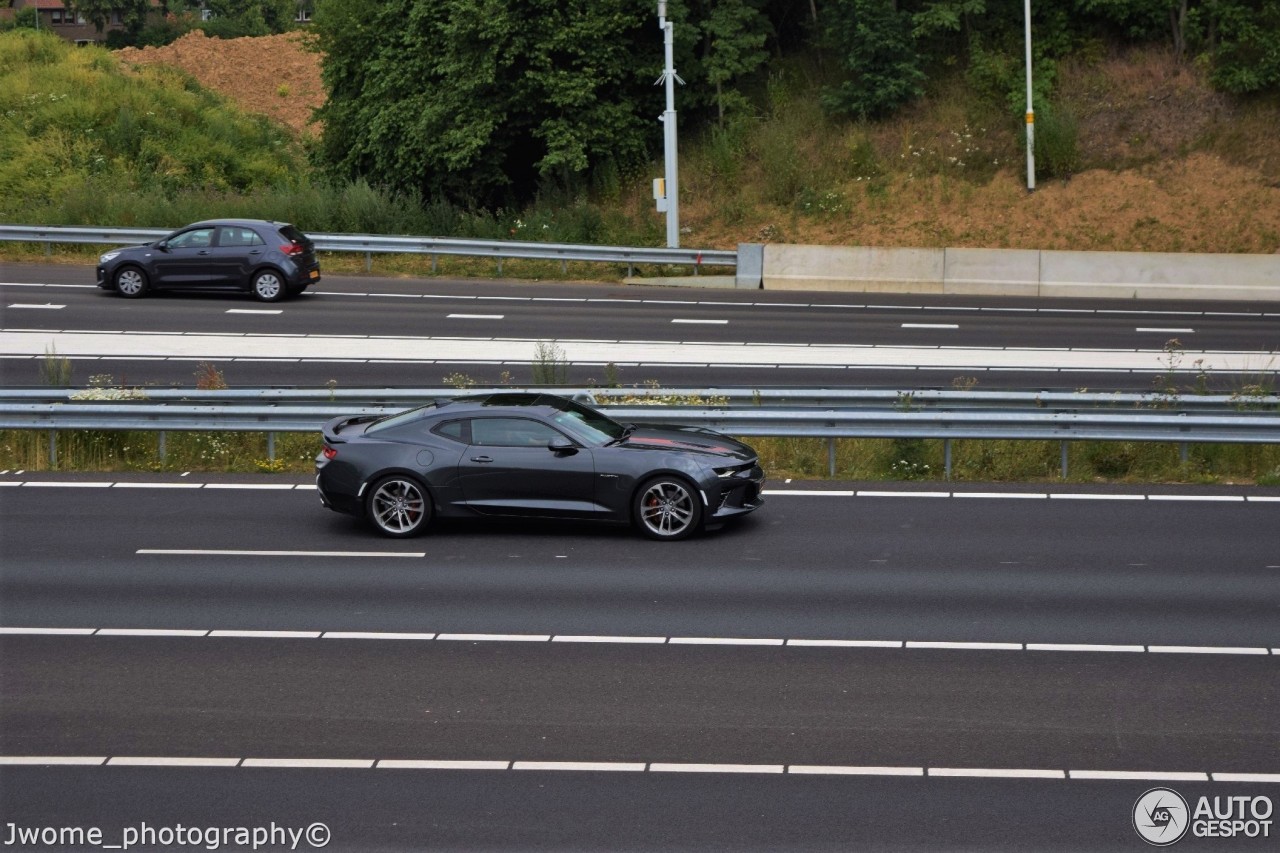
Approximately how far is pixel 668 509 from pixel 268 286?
1637cm

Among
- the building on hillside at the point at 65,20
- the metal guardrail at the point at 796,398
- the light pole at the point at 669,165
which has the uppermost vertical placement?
the building on hillside at the point at 65,20

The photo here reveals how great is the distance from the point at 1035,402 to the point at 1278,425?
2.65 metres

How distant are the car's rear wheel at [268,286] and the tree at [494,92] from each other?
9622 millimetres

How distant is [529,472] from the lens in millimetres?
13305

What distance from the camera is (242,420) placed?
16.8m

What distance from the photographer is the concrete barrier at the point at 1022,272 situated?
29.7 m

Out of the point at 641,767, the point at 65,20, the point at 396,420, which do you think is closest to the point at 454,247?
the point at 396,420

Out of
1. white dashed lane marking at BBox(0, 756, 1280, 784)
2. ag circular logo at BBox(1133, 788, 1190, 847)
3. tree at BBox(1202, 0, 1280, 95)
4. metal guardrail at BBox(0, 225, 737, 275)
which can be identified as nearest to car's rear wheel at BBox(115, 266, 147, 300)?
metal guardrail at BBox(0, 225, 737, 275)

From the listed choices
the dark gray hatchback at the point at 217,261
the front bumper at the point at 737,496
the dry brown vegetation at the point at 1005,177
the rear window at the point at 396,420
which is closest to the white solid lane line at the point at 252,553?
the rear window at the point at 396,420

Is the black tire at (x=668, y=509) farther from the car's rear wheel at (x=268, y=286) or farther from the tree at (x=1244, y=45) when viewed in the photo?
the tree at (x=1244, y=45)

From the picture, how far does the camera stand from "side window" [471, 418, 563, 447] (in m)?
13.5

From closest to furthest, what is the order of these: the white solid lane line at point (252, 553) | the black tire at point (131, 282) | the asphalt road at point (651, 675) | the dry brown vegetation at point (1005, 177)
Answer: the asphalt road at point (651, 675)
the white solid lane line at point (252, 553)
the black tire at point (131, 282)
the dry brown vegetation at point (1005, 177)

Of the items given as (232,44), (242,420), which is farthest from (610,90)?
(232,44)

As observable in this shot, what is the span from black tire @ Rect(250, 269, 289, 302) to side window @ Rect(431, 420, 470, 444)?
579 inches
